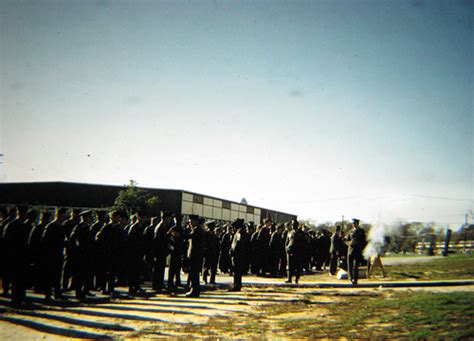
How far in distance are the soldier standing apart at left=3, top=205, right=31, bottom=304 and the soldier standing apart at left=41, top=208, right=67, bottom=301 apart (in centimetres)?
41

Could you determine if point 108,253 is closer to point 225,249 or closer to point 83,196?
point 225,249

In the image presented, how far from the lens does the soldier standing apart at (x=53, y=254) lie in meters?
8.29

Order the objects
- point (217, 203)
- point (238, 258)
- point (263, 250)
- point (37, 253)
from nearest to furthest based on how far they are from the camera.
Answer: point (37, 253), point (238, 258), point (263, 250), point (217, 203)

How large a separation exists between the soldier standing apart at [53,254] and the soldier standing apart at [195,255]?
323 centimetres

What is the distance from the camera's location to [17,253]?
7988 millimetres

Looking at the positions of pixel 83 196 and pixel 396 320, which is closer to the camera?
pixel 396 320

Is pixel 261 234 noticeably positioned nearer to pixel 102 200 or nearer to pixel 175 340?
pixel 175 340

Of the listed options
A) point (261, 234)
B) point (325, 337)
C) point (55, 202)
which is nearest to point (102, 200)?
point (55, 202)

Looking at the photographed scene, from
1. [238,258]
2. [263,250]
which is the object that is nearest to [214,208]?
[263,250]

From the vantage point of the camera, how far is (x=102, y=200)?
159 feet

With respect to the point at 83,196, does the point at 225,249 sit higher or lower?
lower

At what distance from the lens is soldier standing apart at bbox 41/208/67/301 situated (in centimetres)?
829

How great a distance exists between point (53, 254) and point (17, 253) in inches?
30.4

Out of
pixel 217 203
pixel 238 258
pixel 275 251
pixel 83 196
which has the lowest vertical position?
pixel 275 251
